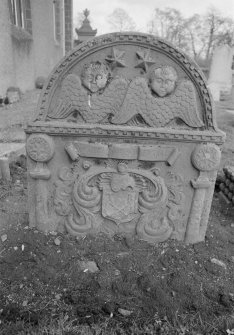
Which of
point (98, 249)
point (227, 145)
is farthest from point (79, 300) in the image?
→ point (227, 145)

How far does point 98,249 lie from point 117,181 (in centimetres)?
68

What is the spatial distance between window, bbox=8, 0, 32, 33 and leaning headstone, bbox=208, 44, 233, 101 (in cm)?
900

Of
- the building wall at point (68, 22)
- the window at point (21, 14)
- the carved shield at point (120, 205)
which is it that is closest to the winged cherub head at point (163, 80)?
the carved shield at point (120, 205)

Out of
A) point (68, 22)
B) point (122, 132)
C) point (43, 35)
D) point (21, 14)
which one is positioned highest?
point (68, 22)

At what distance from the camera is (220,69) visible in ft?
44.8

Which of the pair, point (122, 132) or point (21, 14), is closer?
point (122, 132)

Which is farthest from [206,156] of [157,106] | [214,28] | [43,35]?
[214,28]

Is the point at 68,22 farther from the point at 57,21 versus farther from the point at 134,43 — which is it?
the point at 134,43

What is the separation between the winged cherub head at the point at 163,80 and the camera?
2287mm

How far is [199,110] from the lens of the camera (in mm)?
2385

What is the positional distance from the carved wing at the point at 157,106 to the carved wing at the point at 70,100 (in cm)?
30

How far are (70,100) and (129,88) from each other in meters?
0.50

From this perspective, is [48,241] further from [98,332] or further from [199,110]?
[199,110]

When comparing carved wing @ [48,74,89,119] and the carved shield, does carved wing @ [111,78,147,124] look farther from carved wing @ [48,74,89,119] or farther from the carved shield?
the carved shield
